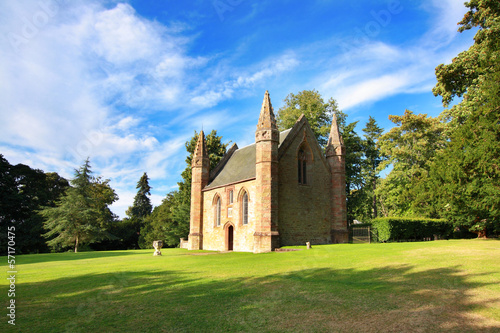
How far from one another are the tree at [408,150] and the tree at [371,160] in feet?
6.97

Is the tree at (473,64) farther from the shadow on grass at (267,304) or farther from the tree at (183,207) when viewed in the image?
the tree at (183,207)

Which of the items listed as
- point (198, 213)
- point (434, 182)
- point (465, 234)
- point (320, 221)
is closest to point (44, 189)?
point (198, 213)

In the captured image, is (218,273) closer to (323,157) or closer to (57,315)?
(57,315)

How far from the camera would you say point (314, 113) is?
42219mm

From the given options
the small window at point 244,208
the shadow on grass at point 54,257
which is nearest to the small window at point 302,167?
the small window at point 244,208

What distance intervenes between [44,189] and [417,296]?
5084cm

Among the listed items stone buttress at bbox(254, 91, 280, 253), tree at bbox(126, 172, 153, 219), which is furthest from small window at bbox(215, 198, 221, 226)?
tree at bbox(126, 172, 153, 219)

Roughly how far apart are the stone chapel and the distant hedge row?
3842 mm

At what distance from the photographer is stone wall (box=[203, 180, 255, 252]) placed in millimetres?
26953

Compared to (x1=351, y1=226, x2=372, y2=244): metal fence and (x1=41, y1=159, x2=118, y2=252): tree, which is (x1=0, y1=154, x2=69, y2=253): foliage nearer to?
(x1=41, y1=159, x2=118, y2=252): tree

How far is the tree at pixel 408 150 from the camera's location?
3853 centimetres

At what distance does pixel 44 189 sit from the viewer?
1802 inches

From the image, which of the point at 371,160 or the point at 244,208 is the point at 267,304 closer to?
the point at 244,208

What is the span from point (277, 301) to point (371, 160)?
43004 mm
